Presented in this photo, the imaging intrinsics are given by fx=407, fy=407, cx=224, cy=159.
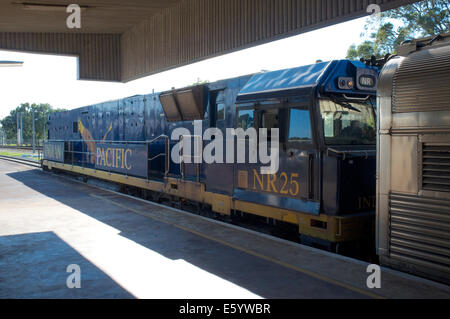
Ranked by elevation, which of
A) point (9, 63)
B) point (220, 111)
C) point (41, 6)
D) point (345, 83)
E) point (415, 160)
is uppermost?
point (41, 6)

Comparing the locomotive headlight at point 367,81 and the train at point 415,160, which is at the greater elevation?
the locomotive headlight at point 367,81

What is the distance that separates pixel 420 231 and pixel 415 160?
0.88m

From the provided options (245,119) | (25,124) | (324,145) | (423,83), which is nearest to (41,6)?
(245,119)

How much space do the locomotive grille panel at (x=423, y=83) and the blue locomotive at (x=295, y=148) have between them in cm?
125

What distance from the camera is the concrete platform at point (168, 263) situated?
4996mm

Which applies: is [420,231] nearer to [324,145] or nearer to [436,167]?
[436,167]

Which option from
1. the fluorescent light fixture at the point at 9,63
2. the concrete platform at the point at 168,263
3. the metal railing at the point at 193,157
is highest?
the fluorescent light fixture at the point at 9,63

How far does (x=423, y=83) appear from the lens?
16.5 feet

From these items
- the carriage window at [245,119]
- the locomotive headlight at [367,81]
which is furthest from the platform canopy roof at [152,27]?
the carriage window at [245,119]

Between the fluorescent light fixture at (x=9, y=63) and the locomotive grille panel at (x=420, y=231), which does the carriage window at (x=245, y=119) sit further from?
the fluorescent light fixture at (x=9, y=63)

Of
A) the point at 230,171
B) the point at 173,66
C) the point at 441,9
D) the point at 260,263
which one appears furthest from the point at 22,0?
the point at 441,9

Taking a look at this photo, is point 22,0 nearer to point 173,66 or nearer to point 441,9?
point 173,66
